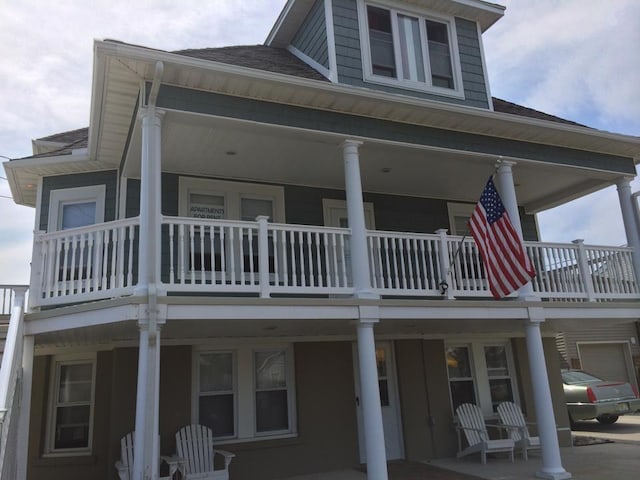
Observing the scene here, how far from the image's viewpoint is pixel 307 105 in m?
7.53

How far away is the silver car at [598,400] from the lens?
13305 mm

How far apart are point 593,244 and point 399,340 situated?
12.5 feet

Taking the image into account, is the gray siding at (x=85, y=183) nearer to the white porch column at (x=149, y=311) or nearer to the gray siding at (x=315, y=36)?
the white porch column at (x=149, y=311)

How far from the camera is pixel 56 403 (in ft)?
27.9

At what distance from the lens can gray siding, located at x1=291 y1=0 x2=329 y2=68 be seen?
884 cm

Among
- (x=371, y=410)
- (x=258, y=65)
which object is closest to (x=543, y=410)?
(x=371, y=410)

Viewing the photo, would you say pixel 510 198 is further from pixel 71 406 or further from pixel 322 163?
pixel 71 406

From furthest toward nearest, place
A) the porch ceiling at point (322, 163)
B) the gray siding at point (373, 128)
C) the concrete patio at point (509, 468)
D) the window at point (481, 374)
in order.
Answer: the window at point (481, 374) < the concrete patio at point (509, 468) < the porch ceiling at point (322, 163) < the gray siding at point (373, 128)

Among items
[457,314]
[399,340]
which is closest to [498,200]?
[457,314]

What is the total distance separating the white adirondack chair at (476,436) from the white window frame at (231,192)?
16.0ft

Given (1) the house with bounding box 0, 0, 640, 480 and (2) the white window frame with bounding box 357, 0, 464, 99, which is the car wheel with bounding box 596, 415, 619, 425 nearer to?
(1) the house with bounding box 0, 0, 640, 480

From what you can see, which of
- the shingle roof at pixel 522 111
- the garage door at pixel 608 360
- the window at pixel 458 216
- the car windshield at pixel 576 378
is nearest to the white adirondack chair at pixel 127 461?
the window at pixel 458 216

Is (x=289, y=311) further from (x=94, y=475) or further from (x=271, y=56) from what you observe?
(x=271, y=56)

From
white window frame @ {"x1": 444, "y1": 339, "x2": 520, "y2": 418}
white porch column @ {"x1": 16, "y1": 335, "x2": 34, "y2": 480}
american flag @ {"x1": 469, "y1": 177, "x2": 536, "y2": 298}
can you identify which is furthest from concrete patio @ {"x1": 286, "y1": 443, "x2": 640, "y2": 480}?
white porch column @ {"x1": 16, "y1": 335, "x2": 34, "y2": 480}
